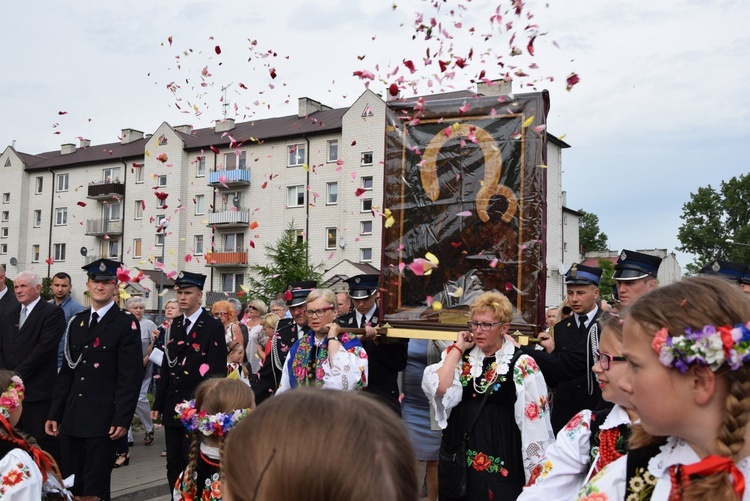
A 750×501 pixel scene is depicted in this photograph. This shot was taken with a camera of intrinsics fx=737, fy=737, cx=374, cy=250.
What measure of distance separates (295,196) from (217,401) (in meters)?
41.1

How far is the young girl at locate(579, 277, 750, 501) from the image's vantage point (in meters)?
1.82

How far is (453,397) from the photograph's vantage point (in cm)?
520

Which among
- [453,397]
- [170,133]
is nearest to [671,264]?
[170,133]

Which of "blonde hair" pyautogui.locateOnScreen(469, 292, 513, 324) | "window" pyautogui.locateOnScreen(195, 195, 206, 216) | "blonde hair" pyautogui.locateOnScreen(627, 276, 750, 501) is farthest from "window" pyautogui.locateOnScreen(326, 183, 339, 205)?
"blonde hair" pyautogui.locateOnScreen(627, 276, 750, 501)

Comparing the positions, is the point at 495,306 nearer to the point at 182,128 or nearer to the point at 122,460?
the point at 122,460

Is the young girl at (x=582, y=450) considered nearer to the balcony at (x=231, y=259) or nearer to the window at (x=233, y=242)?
the balcony at (x=231, y=259)

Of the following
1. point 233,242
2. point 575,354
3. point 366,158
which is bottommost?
point 575,354

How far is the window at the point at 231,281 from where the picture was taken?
4869 cm

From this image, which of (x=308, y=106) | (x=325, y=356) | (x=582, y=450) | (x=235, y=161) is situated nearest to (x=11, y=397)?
(x=325, y=356)

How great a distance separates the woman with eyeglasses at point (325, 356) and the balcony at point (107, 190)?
4793 centimetres

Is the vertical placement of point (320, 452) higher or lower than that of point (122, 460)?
higher

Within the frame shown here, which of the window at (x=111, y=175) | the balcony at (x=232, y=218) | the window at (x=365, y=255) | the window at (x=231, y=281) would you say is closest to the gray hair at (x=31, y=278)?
the window at (x=365, y=255)

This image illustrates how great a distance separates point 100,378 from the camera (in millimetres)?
6977

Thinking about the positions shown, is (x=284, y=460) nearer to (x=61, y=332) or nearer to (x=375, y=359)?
(x=375, y=359)
